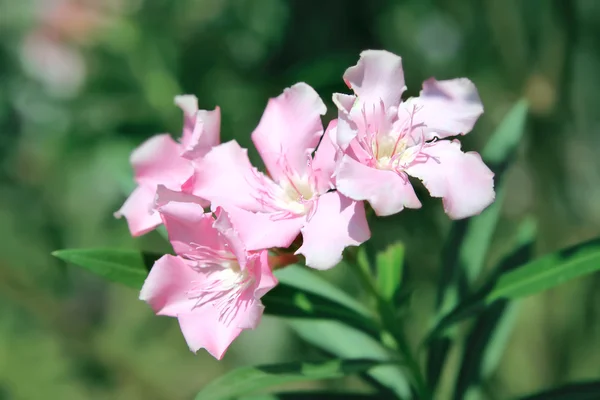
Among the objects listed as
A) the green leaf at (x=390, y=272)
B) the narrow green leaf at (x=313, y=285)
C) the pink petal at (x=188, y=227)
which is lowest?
the narrow green leaf at (x=313, y=285)

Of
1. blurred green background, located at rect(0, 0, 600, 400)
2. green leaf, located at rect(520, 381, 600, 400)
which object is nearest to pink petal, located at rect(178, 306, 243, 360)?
green leaf, located at rect(520, 381, 600, 400)

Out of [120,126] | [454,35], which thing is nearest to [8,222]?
[120,126]

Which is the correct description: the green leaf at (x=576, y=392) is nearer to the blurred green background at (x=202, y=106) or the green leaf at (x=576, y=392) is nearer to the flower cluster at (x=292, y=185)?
the flower cluster at (x=292, y=185)

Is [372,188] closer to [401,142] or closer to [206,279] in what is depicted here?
[401,142]

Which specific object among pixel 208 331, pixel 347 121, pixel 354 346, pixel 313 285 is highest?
pixel 347 121

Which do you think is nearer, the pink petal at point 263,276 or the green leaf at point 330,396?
the pink petal at point 263,276

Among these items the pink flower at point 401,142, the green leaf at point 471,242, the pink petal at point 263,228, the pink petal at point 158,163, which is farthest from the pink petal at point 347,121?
the green leaf at point 471,242

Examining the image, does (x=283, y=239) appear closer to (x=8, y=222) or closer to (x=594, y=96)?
(x=8, y=222)

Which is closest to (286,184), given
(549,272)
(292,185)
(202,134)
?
(292,185)
